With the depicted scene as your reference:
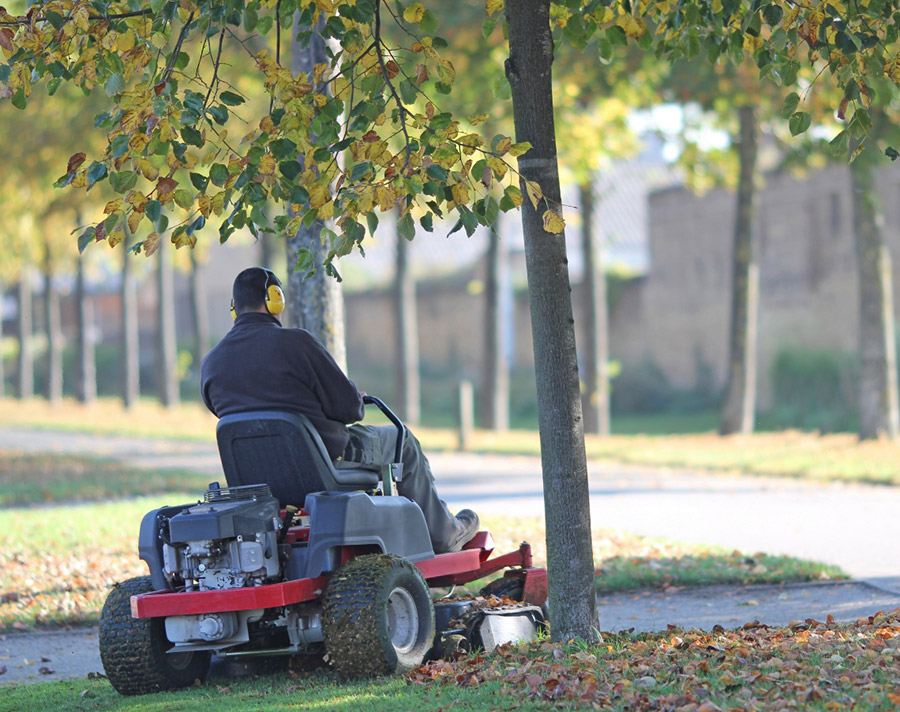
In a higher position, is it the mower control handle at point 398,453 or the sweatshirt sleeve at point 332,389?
the sweatshirt sleeve at point 332,389

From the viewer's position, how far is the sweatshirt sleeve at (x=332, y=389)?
589 centimetres

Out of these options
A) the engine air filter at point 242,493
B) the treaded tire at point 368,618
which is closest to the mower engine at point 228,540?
the engine air filter at point 242,493

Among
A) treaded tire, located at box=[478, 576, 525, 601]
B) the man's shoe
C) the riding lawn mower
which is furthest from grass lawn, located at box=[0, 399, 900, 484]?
the riding lawn mower

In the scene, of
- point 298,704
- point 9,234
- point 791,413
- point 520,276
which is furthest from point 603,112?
point 520,276

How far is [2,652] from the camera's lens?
7512 millimetres

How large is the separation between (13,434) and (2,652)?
20.1 m

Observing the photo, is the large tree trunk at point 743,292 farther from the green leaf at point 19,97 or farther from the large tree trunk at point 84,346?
the large tree trunk at point 84,346

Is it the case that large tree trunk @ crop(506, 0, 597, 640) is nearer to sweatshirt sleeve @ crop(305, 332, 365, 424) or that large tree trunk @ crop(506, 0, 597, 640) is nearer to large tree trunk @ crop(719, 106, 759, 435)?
sweatshirt sleeve @ crop(305, 332, 365, 424)

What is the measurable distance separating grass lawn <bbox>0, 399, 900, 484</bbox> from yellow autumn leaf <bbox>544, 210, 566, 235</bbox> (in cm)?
965

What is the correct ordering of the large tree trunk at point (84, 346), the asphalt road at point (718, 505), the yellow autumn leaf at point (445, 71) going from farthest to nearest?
the large tree trunk at point (84, 346), the asphalt road at point (718, 505), the yellow autumn leaf at point (445, 71)

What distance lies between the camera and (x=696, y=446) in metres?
19.9

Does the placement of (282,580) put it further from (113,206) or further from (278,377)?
(113,206)

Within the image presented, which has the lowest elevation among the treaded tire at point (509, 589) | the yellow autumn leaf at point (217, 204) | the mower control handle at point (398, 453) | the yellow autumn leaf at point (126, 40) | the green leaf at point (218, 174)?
the treaded tire at point (509, 589)

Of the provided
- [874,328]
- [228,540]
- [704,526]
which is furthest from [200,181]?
[874,328]
